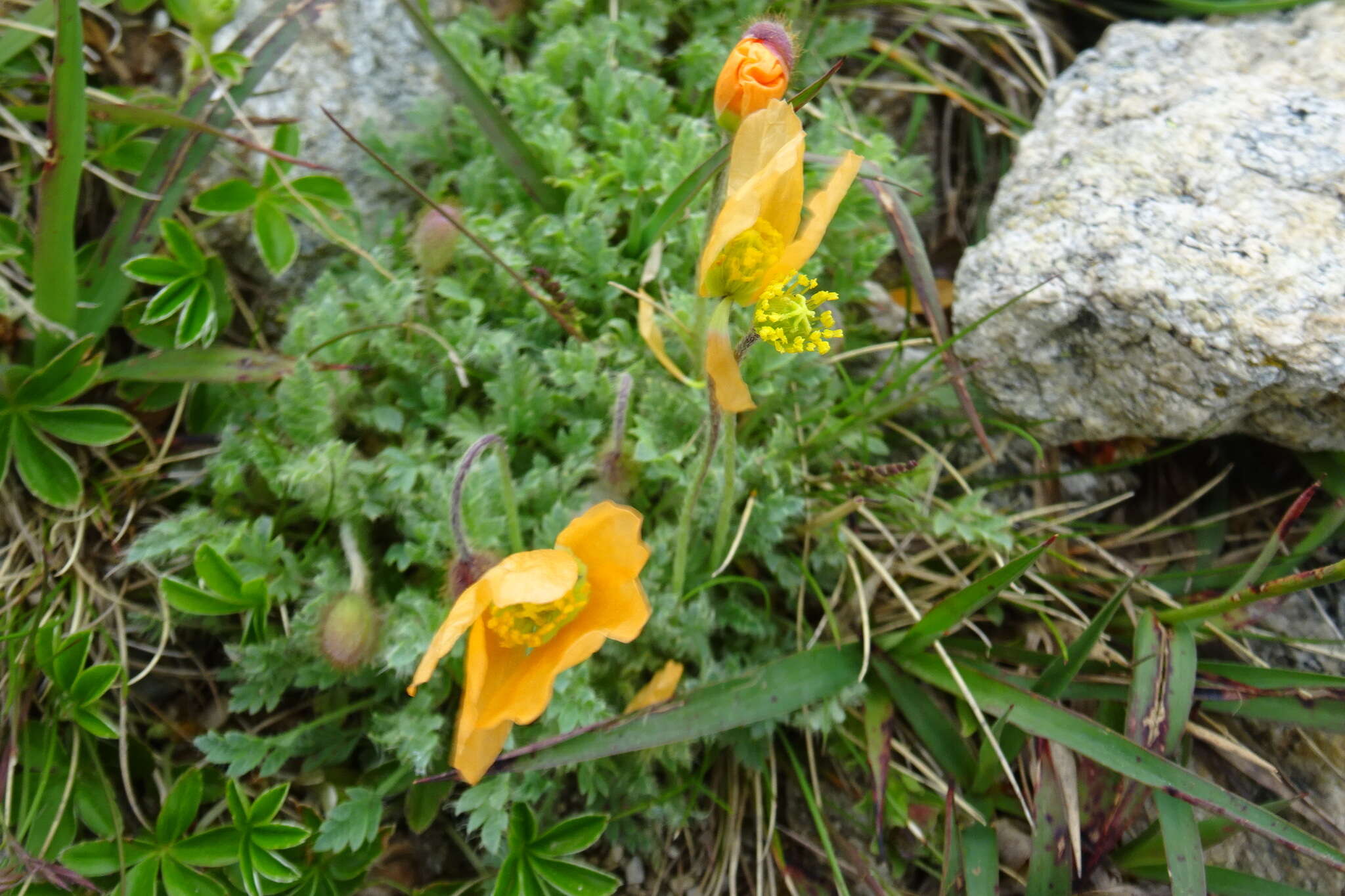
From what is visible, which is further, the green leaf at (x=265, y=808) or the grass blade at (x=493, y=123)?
the grass blade at (x=493, y=123)

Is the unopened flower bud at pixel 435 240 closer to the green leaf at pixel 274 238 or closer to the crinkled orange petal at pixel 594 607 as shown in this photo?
the green leaf at pixel 274 238

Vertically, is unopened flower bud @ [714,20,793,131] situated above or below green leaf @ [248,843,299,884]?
above

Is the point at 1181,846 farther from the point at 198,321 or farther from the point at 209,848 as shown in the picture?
the point at 198,321

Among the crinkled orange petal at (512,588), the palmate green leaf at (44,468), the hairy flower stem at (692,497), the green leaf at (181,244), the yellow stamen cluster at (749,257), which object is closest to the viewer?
the crinkled orange petal at (512,588)

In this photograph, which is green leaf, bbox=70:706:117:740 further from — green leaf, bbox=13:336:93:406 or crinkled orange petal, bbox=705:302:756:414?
crinkled orange petal, bbox=705:302:756:414

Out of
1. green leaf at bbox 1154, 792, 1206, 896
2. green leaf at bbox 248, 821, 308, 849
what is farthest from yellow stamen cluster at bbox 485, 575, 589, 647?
green leaf at bbox 1154, 792, 1206, 896

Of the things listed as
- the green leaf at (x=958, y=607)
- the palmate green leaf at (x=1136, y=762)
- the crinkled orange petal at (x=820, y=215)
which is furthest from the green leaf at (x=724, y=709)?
the crinkled orange petal at (x=820, y=215)
